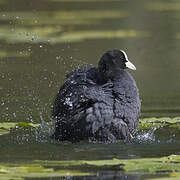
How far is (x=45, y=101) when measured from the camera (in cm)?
892

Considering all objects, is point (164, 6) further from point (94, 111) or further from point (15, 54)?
point (94, 111)

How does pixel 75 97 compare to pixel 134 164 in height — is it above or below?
above

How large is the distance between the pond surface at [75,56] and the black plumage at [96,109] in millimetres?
167

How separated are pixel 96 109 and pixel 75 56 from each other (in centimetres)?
490

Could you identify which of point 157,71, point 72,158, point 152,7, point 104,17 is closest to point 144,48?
point 157,71

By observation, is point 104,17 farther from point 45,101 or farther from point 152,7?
point 45,101

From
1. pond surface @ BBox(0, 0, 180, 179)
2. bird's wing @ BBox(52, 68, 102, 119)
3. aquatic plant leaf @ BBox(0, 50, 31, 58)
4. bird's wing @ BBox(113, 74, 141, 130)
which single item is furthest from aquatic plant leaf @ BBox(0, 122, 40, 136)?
aquatic plant leaf @ BBox(0, 50, 31, 58)

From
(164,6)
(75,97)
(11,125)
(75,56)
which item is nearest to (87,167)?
(75,97)

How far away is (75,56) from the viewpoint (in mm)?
11734

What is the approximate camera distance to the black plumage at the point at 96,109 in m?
6.93

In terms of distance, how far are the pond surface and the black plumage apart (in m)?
0.17

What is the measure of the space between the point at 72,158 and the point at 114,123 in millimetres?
842

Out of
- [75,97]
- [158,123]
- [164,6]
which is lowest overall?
[158,123]

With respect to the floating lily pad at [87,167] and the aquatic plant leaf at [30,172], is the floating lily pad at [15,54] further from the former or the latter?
the aquatic plant leaf at [30,172]
